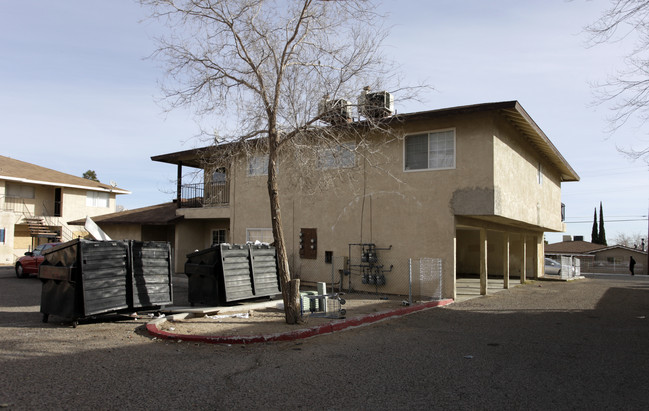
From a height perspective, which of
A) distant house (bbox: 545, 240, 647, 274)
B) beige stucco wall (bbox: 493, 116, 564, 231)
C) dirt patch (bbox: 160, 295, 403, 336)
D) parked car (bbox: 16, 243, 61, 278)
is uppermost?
beige stucco wall (bbox: 493, 116, 564, 231)

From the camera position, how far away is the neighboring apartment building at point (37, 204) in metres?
30.5

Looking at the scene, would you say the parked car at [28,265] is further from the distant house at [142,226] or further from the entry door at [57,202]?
the entry door at [57,202]

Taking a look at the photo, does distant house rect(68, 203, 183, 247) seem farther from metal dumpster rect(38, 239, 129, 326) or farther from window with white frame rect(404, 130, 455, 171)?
metal dumpster rect(38, 239, 129, 326)

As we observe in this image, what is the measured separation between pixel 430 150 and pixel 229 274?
706 centimetres

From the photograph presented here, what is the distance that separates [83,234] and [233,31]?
30235mm

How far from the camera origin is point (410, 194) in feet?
47.4

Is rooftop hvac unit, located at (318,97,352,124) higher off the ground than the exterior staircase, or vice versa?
rooftop hvac unit, located at (318,97,352,124)

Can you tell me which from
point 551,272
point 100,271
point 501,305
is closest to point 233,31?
point 100,271

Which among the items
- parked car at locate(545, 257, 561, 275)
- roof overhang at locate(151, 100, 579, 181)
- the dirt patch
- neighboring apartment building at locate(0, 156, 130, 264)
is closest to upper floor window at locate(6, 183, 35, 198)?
neighboring apartment building at locate(0, 156, 130, 264)

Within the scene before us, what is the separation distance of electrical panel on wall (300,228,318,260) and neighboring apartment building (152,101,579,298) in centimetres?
4

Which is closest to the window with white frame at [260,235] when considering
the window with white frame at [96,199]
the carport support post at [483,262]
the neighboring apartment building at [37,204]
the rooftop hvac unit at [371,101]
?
the rooftop hvac unit at [371,101]

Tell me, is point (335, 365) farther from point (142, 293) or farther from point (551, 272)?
point (551, 272)

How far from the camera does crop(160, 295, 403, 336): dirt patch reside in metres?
8.71

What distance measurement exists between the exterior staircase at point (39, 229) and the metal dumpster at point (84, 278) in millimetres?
24254
